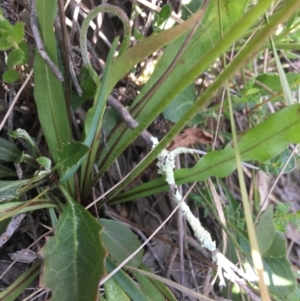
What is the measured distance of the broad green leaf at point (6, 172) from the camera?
0.86 metres

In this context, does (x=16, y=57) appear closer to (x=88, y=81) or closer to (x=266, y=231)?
(x=88, y=81)

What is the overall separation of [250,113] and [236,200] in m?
0.25

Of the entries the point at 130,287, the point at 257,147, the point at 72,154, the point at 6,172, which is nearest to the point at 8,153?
the point at 6,172

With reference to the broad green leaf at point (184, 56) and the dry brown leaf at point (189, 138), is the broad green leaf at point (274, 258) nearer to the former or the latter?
the dry brown leaf at point (189, 138)

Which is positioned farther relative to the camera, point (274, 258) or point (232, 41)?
point (274, 258)

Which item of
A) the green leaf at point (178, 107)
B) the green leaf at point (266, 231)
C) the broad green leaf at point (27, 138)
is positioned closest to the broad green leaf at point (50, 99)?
the broad green leaf at point (27, 138)

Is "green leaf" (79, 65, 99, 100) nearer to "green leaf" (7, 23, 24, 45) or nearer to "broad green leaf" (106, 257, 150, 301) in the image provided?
"green leaf" (7, 23, 24, 45)

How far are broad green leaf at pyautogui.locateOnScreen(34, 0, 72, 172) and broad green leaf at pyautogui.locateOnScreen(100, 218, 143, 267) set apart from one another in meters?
0.20

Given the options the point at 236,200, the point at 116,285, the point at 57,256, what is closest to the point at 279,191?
the point at 236,200

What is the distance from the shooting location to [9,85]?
89 centimetres

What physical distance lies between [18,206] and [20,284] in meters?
0.15

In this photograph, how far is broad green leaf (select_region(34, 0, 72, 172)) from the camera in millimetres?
797

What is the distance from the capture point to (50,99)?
2.82 feet

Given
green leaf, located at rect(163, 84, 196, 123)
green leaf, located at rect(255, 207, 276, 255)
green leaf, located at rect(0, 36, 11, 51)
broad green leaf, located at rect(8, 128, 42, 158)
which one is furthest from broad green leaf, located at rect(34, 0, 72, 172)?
green leaf, located at rect(255, 207, 276, 255)
